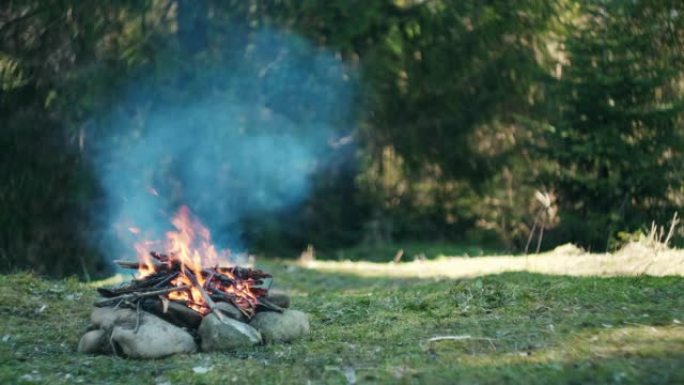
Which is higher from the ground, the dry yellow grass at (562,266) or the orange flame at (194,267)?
the orange flame at (194,267)

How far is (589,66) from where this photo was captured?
18625 mm

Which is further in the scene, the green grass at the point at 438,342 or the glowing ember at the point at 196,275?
the glowing ember at the point at 196,275

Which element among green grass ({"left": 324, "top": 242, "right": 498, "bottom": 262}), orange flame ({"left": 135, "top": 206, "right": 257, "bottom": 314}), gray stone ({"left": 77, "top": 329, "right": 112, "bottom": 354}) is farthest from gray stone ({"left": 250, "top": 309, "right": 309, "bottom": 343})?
green grass ({"left": 324, "top": 242, "right": 498, "bottom": 262})

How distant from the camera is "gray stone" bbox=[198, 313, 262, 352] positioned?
277 inches

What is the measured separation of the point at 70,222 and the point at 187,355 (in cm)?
1304

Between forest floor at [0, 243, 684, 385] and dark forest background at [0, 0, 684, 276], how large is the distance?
7.60 m

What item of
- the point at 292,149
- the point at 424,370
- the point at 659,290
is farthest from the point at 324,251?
the point at 424,370

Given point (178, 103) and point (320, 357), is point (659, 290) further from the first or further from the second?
point (178, 103)

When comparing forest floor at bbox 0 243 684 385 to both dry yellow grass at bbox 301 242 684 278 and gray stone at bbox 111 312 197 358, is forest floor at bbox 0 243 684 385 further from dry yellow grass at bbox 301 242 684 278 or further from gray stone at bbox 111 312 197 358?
dry yellow grass at bbox 301 242 684 278

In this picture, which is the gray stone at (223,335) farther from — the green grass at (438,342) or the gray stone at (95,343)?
the gray stone at (95,343)

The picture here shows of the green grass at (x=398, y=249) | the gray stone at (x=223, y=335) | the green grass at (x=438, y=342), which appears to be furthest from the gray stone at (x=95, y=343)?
the green grass at (x=398, y=249)

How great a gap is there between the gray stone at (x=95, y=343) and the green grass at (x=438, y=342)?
0.40 ft

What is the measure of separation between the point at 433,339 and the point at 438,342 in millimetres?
84

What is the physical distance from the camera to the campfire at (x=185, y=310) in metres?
6.93
